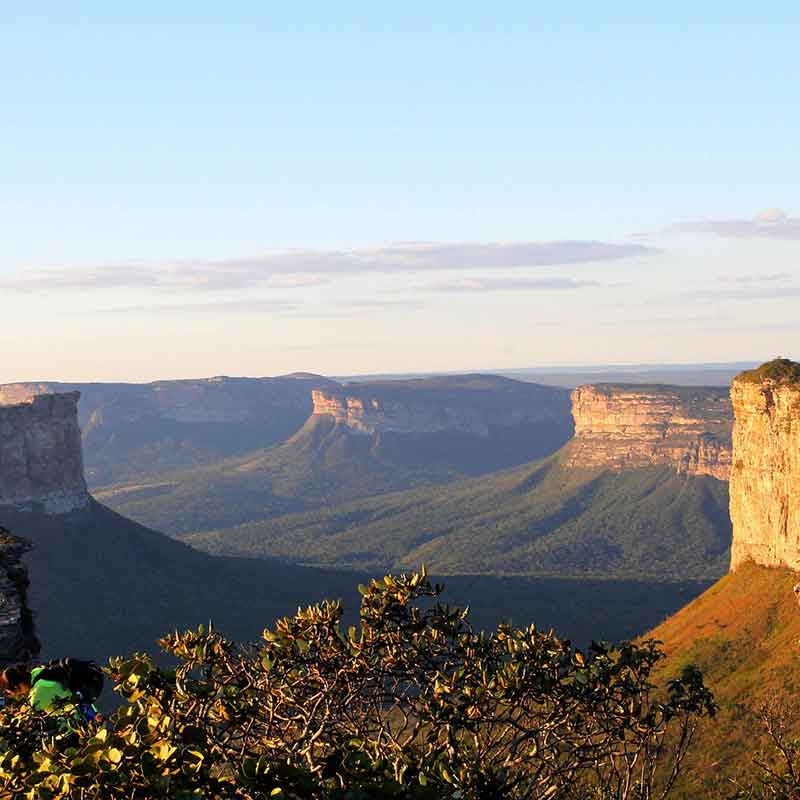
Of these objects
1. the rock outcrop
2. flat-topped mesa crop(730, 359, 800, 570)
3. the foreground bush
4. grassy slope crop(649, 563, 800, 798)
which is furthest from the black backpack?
flat-topped mesa crop(730, 359, 800, 570)

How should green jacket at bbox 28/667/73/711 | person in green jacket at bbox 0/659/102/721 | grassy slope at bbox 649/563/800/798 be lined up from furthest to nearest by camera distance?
grassy slope at bbox 649/563/800/798 < green jacket at bbox 28/667/73/711 < person in green jacket at bbox 0/659/102/721

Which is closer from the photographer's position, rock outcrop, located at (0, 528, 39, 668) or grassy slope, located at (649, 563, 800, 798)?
rock outcrop, located at (0, 528, 39, 668)

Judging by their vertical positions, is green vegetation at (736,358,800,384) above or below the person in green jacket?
above

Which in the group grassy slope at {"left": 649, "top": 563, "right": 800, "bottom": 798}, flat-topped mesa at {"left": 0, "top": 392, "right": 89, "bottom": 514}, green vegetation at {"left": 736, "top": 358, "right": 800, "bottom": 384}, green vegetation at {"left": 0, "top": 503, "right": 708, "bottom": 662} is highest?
green vegetation at {"left": 736, "top": 358, "right": 800, "bottom": 384}

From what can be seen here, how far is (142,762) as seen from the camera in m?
12.1

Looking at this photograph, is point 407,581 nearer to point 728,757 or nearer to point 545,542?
point 728,757

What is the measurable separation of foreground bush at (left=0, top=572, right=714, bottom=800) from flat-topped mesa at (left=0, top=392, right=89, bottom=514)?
110 m

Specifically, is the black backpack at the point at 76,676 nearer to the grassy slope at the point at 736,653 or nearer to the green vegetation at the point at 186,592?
the grassy slope at the point at 736,653

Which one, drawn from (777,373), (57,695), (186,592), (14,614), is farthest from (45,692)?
(186,592)

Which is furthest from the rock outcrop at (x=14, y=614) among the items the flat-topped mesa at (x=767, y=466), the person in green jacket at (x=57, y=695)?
the flat-topped mesa at (x=767, y=466)

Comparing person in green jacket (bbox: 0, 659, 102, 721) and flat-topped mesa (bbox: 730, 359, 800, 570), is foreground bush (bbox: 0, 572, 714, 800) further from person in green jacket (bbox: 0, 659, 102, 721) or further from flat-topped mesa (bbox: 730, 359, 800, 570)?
flat-topped mesa (bbox: 730, 359, 800, 570)

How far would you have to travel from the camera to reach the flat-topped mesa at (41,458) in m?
123

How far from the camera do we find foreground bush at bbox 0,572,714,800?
490 inches

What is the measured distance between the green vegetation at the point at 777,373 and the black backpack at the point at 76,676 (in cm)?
6906
